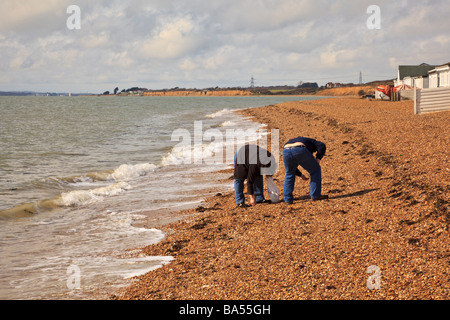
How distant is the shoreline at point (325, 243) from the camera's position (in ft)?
17.0

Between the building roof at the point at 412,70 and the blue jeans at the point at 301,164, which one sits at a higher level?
the building roof at the point at 412,70

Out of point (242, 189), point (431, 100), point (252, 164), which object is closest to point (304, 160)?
point (252, 164)

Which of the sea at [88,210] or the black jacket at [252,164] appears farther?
the black jacket at [252,164]

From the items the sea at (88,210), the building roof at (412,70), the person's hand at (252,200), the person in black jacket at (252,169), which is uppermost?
the building roof at (412,70)

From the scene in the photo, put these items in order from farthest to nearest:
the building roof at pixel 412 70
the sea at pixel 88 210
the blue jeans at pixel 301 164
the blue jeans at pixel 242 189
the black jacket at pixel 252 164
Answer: the building roof at pixel 412 70 < the blue jeans at pixel 242 189 < the black jacket at pixel 252 164 < the blue jeans at pixel 301 164 < the sea at pixel 88 210

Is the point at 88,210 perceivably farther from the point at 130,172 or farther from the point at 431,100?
the point at 431,100

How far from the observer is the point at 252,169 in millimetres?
9430

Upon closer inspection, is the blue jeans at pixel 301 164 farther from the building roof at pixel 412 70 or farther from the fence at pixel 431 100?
the building roof at pixel 412 70

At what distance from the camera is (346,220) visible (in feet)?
25.0

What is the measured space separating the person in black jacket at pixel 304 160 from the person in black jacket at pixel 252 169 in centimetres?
43

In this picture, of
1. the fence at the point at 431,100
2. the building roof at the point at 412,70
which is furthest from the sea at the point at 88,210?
the building roof at the point at 412,70

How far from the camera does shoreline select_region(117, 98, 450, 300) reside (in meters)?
5.17

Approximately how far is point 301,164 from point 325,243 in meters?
2.80

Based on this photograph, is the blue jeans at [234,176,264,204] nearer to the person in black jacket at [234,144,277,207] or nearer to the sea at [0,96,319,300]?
the person in black jacket at [234,144,277,207]
